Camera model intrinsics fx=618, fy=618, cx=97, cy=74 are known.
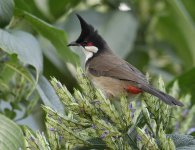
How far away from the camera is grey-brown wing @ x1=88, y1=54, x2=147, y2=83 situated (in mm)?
3311

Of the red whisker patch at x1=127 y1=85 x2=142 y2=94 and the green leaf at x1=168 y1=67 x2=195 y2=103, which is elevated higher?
the red whisker patch at x1=127 y1=85 x2=142 y2=94

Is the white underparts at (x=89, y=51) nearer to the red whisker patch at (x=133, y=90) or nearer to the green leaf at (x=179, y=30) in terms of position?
the red whisker patch at (x=133, y=90)

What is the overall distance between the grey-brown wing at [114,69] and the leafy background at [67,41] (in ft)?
0.61

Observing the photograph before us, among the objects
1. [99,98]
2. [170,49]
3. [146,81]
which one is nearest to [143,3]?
[170,49]

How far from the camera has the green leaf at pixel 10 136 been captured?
2.49m

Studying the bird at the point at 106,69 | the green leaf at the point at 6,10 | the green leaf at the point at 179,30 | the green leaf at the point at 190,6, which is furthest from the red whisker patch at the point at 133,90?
the green leaf at the point at 190,6

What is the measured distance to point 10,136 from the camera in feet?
8.28

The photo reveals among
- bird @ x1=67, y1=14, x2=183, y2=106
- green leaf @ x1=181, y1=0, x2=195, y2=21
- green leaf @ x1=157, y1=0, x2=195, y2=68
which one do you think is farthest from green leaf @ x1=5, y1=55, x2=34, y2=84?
green leaf @ x1=181, y1=0, x2=195, y2=21

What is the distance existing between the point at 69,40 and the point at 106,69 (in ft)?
2.34

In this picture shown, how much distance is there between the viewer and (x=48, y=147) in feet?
6.90

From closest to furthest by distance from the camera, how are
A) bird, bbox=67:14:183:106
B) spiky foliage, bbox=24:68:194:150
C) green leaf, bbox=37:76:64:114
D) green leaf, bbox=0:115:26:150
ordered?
1. spiky foliage, bbox=24:68:194:150
2. green leaf, bbox=0:115:26:150
3. green leaf, bbox=37:76:64:114
4. bird, bbox=67:14:183:106

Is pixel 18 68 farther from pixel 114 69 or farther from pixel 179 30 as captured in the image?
pixel 179 30

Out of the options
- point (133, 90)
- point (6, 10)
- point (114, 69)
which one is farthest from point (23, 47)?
point (114, 69)

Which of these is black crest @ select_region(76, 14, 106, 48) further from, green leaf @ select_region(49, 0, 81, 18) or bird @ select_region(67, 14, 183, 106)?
green leaf @ select_region(49, 0, 81, 18)
